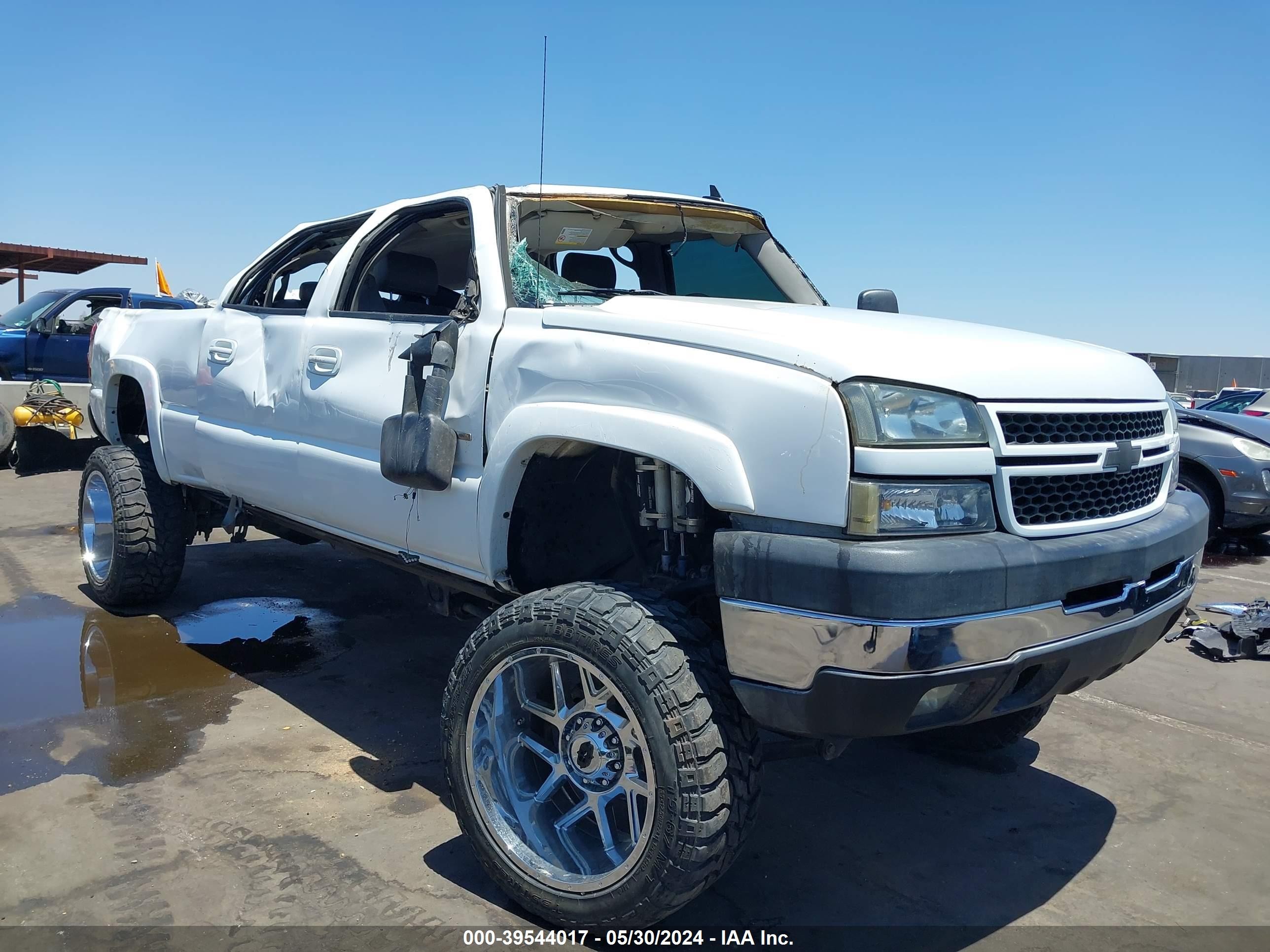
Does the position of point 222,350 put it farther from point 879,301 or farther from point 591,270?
point 879,301

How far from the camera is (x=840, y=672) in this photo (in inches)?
79.5

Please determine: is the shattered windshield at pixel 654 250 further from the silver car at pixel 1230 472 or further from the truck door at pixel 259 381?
the silver car at pixel 1230 472

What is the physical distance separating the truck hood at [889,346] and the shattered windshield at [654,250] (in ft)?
1.77

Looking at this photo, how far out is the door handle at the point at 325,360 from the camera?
3.56 m

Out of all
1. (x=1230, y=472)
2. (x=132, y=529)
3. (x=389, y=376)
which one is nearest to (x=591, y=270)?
(x=389, y=376)

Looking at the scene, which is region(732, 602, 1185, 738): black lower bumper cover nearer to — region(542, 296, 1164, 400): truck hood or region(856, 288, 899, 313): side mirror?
region(542, 296, 1164, 400): truck hood

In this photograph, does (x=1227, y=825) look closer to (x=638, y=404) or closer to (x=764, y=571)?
(x=764, y=571)

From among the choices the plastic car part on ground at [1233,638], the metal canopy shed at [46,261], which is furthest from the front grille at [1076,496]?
the metal canopy shed at [46,261]

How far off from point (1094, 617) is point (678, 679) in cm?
100

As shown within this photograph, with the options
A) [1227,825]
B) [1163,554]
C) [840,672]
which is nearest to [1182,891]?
[1227,825]

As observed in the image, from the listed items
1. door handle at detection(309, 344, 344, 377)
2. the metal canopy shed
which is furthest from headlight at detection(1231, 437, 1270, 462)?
the metal canopy shed

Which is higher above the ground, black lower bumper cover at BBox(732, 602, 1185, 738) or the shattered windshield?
the shattered windshield

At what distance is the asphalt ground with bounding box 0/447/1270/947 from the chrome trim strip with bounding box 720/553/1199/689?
2.46ft

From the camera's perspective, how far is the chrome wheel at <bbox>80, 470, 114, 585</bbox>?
5.26m
